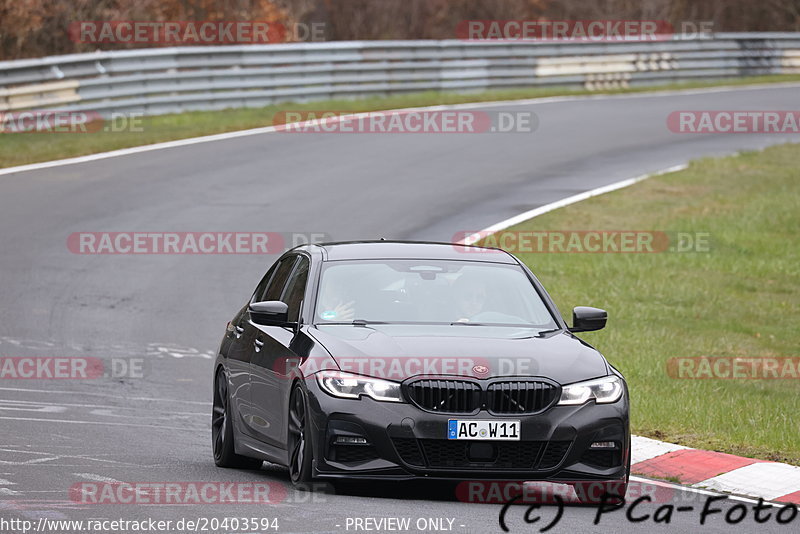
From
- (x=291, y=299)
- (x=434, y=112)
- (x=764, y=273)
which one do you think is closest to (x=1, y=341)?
(x=291, y=299)

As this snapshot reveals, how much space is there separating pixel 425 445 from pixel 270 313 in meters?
1.54

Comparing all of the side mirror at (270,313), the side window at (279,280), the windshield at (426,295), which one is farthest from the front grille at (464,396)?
the side window at (279,280)

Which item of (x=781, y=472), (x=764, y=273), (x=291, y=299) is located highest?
(x=291, y=299)

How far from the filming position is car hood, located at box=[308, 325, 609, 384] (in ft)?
29.1

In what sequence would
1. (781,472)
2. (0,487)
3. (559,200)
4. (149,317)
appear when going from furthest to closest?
(559,200), (149,317), (781,472), (0,487)

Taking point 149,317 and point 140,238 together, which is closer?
point 149,317

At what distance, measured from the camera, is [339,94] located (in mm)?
33281

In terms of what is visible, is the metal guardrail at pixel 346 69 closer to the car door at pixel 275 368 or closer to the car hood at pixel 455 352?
the car door at pixel 275 368

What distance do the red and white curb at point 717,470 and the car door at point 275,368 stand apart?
258cm

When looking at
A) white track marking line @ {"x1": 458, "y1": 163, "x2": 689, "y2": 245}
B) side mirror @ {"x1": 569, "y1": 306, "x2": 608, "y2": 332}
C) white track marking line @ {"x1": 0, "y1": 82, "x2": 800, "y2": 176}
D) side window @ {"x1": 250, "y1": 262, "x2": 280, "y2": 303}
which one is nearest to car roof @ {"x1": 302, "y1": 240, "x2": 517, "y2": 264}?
side window @ {"x1": 250, "y1": 262, "x2": 280, "y2": 303}

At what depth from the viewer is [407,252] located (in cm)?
1053

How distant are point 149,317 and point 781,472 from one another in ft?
27.1

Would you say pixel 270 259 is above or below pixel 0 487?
below

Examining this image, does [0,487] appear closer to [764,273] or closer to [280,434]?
[280,434]
